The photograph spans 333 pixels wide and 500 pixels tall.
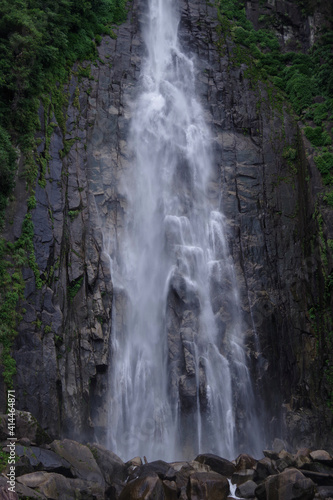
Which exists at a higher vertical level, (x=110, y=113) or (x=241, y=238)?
(x=110, y=113)

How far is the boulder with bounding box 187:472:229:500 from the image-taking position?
1280 centimetres

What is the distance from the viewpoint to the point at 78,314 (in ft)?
61.1

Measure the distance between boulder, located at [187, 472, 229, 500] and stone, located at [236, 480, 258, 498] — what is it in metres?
0.49

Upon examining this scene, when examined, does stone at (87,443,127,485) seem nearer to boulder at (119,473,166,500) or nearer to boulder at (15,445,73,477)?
boulder at (119,473,166,500)

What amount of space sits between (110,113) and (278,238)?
38.0 ft

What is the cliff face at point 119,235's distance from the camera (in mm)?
16797

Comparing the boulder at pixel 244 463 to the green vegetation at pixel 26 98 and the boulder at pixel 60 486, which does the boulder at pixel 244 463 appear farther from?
the green vegetation at pixel 26 98

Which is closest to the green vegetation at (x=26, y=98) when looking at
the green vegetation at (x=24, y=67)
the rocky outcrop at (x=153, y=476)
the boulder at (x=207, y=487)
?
the green vegetation at (x=24, y=67)

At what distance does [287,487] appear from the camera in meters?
12.8

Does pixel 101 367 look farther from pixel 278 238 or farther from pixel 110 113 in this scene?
pixel 110 113

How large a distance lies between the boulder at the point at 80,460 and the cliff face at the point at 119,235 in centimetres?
176

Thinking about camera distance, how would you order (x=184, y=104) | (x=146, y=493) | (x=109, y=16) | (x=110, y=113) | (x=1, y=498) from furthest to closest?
(x=109, y=16) → (x=184, y=104) → (x=110, y=113) → (x=146, y=493) → (x=1, y=498)

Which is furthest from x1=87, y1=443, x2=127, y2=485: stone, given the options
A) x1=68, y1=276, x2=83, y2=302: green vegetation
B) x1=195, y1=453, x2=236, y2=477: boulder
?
x1=68, y1=276, x2=83, y2=302: green vegetation

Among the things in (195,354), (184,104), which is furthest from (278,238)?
(184,104)
